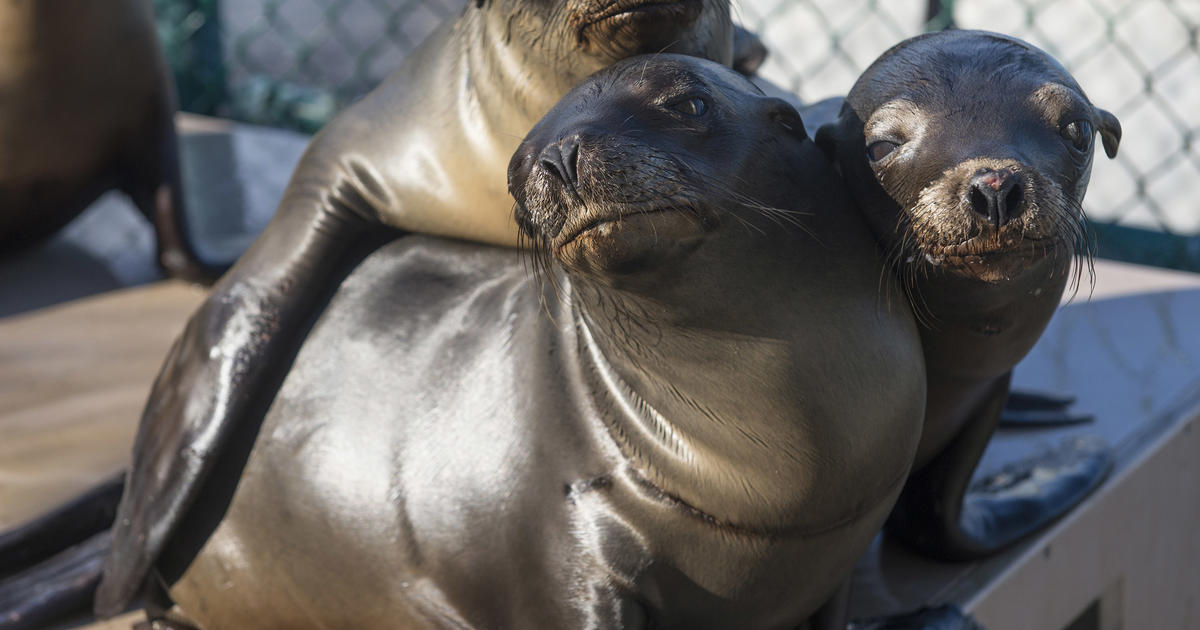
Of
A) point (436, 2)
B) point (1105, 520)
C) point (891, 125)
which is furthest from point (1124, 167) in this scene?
point (436, 2)

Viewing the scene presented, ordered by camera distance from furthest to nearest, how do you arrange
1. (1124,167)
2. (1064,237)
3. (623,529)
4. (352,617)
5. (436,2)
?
(436,2) < (1124,167) < (352,617) < (623,529) < (1064,237)

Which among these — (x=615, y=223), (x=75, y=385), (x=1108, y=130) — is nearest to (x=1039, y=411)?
(x=1108, y=130)

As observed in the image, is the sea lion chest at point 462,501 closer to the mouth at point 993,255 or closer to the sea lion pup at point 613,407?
the sea lion pup at point 613,407

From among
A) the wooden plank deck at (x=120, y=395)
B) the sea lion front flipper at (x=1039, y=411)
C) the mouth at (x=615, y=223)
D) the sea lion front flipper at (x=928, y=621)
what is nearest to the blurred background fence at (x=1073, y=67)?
the wooden plank deck at (x=120, y=395)

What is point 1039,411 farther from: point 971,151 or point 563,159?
point 563,159

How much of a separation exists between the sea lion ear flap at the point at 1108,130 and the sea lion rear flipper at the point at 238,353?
0.81m

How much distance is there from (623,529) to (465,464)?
213 millimetres

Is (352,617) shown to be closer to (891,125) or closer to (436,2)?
(891,125)

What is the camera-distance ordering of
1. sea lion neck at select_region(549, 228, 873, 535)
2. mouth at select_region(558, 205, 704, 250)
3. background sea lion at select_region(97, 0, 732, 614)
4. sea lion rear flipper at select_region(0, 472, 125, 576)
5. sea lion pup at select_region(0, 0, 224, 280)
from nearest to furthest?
mouth at select_region(558, 205, 704, 250) < sea lion neck at select_region(549, 228, 873, 535) < background sea lion at select_region(97, 0, 732, 614) < sea lion rear flipper at select_region(0, 472, 125, 576) < sea lion pup at select_region(0, 0, 224, 280)

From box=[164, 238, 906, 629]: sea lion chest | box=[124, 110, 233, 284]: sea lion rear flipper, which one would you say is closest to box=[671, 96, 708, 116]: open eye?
box=[164, 238, 906, 629]: sea lion chest

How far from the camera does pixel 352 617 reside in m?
1.39

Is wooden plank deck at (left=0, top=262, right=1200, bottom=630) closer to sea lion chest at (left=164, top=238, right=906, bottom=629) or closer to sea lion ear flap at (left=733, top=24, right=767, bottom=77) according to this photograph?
sea lion chest at (left=164, top=238, right=906, bottom=629)

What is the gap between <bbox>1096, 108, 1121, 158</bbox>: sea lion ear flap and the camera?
108 centimetres

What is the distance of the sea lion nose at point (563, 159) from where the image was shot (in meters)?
0.90
